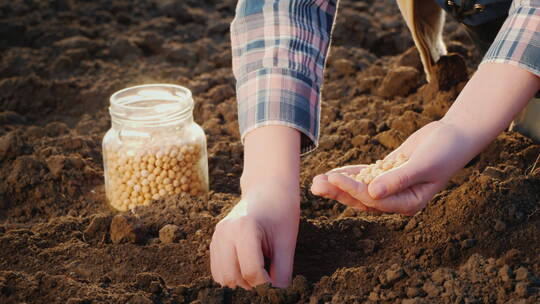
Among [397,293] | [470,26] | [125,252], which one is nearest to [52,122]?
[125,252]

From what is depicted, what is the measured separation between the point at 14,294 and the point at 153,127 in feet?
2.28

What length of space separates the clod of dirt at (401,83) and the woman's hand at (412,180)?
1.15 meters

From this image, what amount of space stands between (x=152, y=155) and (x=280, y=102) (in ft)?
1.71

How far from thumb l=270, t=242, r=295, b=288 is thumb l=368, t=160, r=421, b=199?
21cm

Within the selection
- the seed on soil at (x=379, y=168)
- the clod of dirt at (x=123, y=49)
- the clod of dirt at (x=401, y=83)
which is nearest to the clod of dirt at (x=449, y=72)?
the clod of dirt at (x=401, y=83)

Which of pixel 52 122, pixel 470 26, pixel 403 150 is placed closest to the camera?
pixel 403 150

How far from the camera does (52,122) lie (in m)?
2.77

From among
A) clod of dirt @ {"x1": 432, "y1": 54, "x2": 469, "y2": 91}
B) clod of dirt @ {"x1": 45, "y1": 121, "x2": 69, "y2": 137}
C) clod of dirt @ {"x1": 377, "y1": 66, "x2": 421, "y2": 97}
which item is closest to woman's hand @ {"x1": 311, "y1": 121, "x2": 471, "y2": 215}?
clod of dirt @ {"x1": 432, "y1": 54, "x2": 469, "y2": 91}

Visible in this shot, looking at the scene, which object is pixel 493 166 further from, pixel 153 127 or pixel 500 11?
pixel 153 127

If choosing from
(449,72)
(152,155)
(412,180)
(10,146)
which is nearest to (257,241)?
(412,180)

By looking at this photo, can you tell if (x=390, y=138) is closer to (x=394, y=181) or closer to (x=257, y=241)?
(x=394, y=181)

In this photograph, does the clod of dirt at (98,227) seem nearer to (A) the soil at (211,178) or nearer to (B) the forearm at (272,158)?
(A) the soil at (211,178)

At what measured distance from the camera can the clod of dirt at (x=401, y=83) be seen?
9.20 feet

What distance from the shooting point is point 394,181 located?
1559mm
